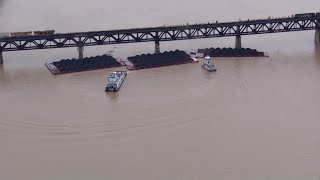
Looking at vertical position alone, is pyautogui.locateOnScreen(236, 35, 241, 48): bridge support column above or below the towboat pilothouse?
above

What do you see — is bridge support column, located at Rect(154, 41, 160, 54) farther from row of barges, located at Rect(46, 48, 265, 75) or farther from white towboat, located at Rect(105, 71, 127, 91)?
white towboat, located at Rect(105, 71, 127, 91)

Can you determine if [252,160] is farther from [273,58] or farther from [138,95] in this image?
[273,58]

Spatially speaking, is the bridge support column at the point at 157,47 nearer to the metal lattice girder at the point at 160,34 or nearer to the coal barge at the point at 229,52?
the metal lattice girder at the point at 160,34

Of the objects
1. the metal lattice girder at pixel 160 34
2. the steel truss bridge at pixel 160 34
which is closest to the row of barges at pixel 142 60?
the steel truss bridge at pixel 160 34

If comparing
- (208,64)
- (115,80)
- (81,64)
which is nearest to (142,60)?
(81,64)

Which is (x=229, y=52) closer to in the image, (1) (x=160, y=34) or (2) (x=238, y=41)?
(2) (x=238, y=41)

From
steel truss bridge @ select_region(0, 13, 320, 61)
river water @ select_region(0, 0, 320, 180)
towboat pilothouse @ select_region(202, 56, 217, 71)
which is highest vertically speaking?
steel truss bridge @ select_region(0, 13, 320, 61)

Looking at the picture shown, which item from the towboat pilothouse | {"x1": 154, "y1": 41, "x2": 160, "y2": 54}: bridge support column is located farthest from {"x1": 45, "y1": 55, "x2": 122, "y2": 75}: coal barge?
the towboat pilothouse
